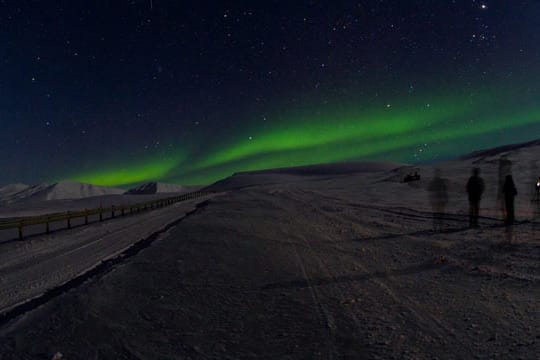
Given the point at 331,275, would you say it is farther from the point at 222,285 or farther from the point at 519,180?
the point at 519,180

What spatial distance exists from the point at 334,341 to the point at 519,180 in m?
42.5

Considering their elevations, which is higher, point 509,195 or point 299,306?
point 509,195

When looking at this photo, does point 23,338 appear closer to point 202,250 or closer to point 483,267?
point 202,250

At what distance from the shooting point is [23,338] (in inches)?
165

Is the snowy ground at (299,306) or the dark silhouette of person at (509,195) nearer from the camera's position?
the snowy ground at (299,306)

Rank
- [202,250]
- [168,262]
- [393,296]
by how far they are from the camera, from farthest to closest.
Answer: [202,250] → [168,262] → [393,296]

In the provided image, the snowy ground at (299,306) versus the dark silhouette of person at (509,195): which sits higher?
the dark silhouette of person at (509,195)

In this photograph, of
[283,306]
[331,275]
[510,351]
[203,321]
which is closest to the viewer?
[510,351]

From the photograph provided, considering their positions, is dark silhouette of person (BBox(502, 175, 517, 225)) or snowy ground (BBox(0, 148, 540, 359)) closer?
snowy ground (BBox(0, 148, 540, 359))

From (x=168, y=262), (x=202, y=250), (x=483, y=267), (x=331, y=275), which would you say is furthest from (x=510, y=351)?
(x=202, y=250)

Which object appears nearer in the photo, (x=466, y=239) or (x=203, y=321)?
(x=203, y=321)

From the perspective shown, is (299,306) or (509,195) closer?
(299,306)

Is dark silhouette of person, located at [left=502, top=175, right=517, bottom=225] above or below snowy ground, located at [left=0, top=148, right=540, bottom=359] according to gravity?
above

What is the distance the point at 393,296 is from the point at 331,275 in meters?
1.50
